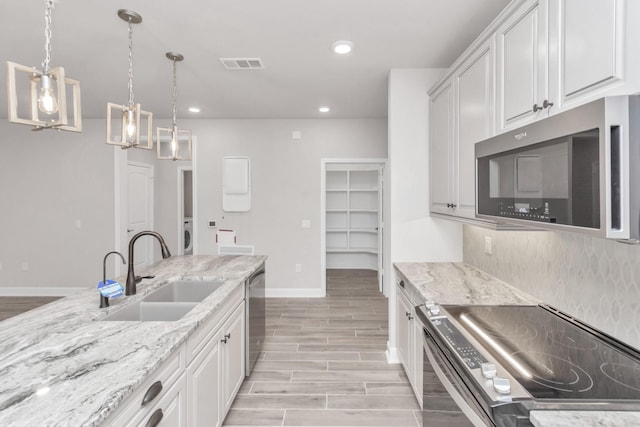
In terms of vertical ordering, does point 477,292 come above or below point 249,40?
below

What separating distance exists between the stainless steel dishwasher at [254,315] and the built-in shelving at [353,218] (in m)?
4.21

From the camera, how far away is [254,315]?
2863 millimetres

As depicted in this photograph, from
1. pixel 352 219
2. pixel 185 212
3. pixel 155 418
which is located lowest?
pixel 155 418

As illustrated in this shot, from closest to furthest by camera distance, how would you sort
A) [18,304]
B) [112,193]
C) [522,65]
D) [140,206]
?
[522,65], [18,304], [112,193], [140,206]

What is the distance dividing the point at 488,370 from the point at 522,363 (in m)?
0.20

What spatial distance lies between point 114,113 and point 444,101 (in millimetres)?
4609

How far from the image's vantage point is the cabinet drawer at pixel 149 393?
1.05 m

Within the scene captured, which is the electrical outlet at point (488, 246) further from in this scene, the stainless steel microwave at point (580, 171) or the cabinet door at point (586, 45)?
the cabinet door at point (586, 45)

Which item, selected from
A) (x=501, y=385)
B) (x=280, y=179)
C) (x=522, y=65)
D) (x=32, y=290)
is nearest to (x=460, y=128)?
(x=522, y=65)

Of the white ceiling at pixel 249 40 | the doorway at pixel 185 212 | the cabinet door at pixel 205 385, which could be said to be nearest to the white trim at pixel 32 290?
the doorway at pixel 185 212

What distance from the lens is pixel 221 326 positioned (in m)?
2.08

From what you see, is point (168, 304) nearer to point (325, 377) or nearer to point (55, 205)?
point (325, 377)

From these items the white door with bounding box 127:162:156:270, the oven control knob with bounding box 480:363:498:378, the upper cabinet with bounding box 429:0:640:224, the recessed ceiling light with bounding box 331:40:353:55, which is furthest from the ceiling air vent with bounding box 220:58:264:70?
the white door with bounding box 127:162:156:270

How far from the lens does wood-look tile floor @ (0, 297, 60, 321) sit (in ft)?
14.7
